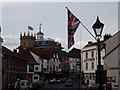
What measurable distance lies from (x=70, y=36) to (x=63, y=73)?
101 m

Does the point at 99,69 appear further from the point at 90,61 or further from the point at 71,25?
the point at 90,61

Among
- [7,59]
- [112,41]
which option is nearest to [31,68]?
[7,59]

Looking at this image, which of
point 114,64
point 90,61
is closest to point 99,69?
point 114,64

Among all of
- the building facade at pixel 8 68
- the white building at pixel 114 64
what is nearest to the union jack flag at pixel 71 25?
the white building at pixel 114 64

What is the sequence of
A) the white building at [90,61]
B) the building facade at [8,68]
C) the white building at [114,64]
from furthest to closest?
1. the white building at [90,61]
2. the building facade at [8,68]
3. the white building at [114,64]

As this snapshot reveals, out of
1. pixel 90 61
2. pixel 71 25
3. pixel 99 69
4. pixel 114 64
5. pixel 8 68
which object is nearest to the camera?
pixel 99 69

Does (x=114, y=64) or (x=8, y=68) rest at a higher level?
(x=114, y=64)

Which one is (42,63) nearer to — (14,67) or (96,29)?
(14,67)

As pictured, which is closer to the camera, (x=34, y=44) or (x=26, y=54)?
(x=26, y=54)

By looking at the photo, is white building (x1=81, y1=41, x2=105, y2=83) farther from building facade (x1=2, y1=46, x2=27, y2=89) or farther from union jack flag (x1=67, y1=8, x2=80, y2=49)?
union jack flag (x1=67, y1=8, x2=80, y2=49)

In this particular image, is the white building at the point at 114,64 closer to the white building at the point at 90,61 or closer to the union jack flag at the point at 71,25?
the union jack flag at the point at 71,25

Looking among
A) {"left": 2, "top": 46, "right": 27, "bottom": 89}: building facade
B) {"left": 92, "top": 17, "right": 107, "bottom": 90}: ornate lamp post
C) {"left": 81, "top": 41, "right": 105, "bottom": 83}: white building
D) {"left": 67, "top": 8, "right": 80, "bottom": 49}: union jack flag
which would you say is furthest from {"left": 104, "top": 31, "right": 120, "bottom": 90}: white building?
{"left": 92, "top": 17, "right": 107, "bottom": 90}: ornate lamp post

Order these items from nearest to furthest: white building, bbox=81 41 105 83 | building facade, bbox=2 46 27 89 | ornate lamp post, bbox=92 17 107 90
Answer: ornate lamp post, bbox=92 17 107 90
building facade, bbox=2 46 27 89
white building, bbox=81 41 105 83

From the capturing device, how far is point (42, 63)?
97.0 m
